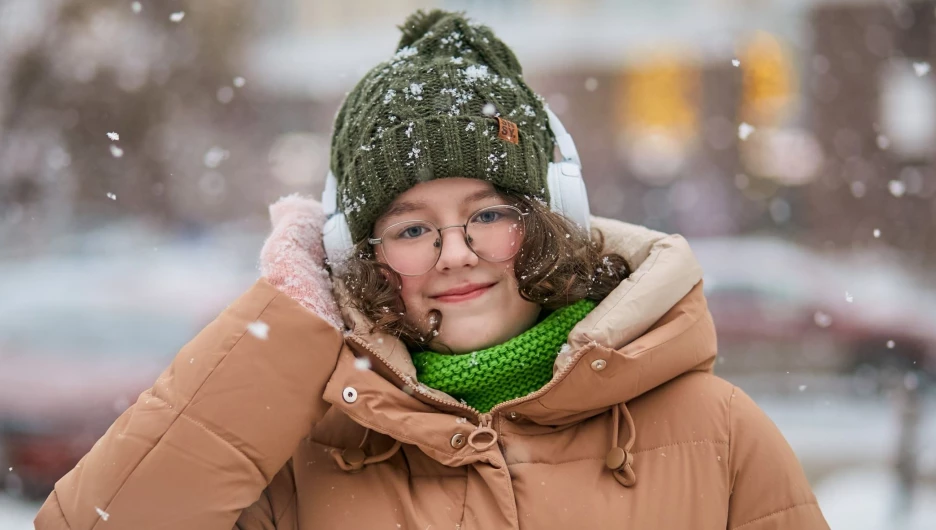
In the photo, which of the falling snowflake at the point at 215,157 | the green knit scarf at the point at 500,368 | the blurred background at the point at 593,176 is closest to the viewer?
the green knit scarf at the point at 500,368

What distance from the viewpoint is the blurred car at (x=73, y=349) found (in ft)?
20.9

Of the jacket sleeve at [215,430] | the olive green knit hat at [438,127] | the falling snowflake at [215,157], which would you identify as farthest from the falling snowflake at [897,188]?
the jacket sleeve at [215,430]

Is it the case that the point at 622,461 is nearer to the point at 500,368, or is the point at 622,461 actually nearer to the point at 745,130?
the point at 500,368

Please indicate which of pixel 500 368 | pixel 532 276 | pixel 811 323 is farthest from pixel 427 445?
pixel 811 323

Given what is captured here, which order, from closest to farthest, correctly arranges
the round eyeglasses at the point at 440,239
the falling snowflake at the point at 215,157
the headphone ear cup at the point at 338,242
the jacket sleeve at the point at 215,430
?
the jacket sleeve at the point at 215,430 < the round eyeglasses at the point at 440,239 < the headphone ear cup at the point at 338,242 < the falling snowflake at the point at 215,157

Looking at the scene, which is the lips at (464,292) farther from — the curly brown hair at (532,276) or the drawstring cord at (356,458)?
the drawstring cord at (356,458)

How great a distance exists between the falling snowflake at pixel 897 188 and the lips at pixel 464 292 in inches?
543

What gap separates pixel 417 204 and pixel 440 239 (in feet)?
0.44

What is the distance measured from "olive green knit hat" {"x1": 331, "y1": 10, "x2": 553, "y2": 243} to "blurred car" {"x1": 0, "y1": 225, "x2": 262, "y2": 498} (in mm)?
4955

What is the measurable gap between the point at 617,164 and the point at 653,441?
16.7 metres

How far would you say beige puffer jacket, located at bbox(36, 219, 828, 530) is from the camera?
1987mm

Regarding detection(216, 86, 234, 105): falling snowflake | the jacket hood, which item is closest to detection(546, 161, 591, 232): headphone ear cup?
the jacket hood

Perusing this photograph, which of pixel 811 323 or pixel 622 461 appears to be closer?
pixel 622 461

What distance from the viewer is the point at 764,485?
210cm
